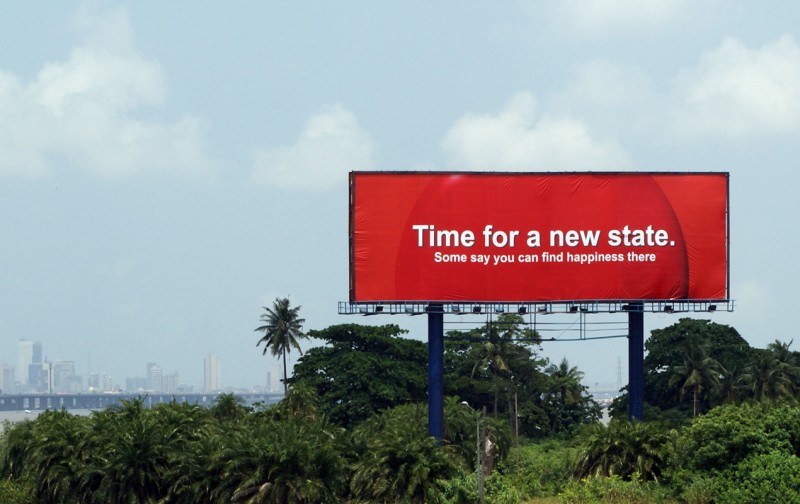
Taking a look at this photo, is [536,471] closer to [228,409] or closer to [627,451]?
[627,451]

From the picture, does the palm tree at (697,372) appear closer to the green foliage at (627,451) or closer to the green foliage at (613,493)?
the green foliage at (627,451)

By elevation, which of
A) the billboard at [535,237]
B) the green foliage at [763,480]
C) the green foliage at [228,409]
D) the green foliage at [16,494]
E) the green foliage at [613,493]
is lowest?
the green foliage at [16,494]

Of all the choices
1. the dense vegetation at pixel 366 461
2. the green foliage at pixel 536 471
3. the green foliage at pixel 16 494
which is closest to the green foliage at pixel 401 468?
the dense vegetation at pixel 366 461

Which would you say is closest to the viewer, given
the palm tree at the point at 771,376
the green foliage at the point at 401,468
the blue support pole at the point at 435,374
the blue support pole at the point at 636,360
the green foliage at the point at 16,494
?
the green foliage at the point at 401,468

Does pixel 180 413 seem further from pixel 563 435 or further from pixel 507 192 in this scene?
pixel 563 435

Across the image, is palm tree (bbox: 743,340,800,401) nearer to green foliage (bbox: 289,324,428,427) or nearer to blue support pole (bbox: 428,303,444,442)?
green foliage (bbox: 289,324,428,427)

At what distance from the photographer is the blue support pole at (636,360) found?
227 ft

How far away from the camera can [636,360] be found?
229 ft

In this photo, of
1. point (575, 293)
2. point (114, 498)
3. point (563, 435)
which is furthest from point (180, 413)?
point (563, 435)

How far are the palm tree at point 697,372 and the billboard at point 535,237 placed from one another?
3953 cm

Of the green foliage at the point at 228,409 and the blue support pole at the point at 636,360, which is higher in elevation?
the blue support pole at the point at 636,360

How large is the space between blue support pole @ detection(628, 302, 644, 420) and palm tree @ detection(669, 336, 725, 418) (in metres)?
38.8

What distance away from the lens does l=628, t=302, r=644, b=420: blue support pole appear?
69.2 meters

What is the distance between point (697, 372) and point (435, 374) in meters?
46.0
